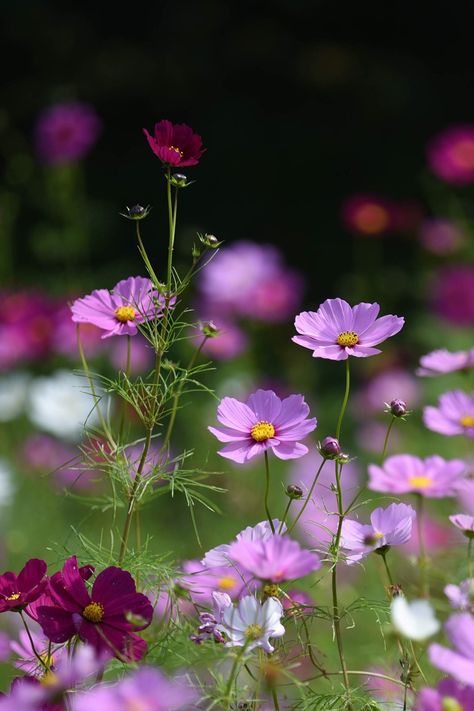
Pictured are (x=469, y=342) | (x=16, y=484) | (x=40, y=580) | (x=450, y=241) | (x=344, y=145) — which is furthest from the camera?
(x=344, y=145)

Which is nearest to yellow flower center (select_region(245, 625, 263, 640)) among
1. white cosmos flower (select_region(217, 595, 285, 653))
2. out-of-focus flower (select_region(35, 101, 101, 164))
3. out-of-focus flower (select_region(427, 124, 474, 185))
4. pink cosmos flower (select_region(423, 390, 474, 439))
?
white cosmos flower (select_region(217, 595, 285, 653))

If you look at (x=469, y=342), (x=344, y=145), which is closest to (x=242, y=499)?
(x=469, y=342)

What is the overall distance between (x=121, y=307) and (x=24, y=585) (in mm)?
167

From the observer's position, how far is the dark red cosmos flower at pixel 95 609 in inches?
17.9

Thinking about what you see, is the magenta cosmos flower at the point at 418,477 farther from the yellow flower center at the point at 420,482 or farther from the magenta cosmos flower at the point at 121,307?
the magenta cosmos flower at the point at 121,307

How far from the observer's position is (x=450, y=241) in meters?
2.22

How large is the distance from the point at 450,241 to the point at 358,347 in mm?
1744

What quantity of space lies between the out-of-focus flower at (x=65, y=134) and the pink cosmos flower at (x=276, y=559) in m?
1.58

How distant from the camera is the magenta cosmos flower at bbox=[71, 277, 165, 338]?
0.56 metres

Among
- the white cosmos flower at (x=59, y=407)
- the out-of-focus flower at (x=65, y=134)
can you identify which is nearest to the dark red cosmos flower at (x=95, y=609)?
the white cosmos flower at (x=59, y=407)

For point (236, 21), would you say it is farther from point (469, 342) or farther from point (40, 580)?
point (40, 580)

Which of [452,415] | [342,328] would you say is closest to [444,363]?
[452,415]

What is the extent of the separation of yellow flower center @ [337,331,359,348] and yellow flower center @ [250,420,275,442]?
60mm

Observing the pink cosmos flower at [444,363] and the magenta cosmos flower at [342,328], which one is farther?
the pink cosmos flower at [444,363]
